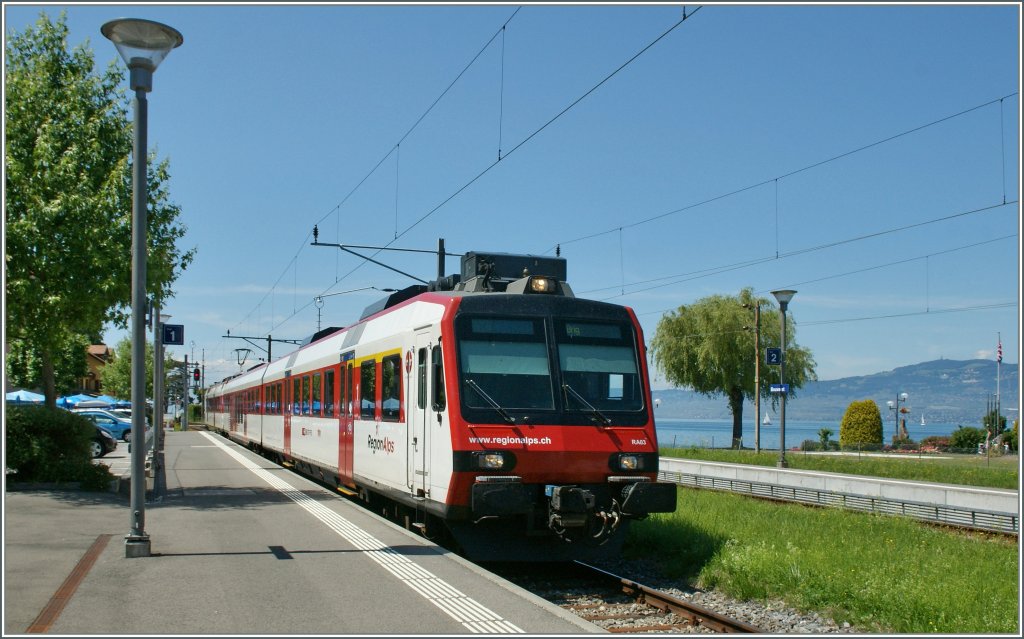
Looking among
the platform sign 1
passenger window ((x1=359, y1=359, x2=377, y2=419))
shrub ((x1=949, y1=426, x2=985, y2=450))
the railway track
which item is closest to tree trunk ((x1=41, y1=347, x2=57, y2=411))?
the platform sign 1

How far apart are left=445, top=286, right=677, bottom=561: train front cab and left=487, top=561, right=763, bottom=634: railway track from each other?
40 centimetres

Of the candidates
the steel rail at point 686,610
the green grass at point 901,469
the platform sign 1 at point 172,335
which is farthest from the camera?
the green grass at point 901,469

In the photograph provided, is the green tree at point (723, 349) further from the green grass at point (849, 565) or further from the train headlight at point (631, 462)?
the train headlight at point (631, 462)

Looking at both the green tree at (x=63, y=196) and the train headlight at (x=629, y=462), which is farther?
the green tree at (x=63, y=196)

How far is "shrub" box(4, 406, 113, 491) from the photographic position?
17.3 metres

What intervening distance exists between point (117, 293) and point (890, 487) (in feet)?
53.0

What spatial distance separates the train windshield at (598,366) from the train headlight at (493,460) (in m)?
0.99

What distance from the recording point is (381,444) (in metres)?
13.7

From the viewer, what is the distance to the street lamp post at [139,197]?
10148 millimetres

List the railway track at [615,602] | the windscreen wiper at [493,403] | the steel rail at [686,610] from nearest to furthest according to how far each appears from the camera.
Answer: the steel rail at [686,610] < the railway track at [615,602] < the windscreen wiper at [493,403]

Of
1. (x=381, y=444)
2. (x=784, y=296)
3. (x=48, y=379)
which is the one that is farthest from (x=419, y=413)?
(x=784, y=296)

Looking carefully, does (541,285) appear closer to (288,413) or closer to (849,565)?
(849,565)

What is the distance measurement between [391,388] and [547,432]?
3193 mm

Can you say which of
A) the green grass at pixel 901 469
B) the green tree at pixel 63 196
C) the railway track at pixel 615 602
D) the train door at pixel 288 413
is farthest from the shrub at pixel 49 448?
the green grass at pixel 901 469
